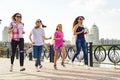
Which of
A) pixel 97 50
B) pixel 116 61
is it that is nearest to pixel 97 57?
pixel 97 50

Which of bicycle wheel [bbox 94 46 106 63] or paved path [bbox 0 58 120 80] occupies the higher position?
bicycle wheel [bbox 94 46 106 63]

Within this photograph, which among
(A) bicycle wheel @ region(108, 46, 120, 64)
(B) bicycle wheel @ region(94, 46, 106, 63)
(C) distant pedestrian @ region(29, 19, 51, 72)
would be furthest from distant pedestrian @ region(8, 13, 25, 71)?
(B) bicycle wheel @ region(94, 46, 106, 63)

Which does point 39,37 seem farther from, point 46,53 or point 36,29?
point 46,53

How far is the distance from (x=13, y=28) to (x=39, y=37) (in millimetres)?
920

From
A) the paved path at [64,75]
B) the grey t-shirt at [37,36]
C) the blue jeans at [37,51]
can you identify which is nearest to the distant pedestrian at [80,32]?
the paved path at [64,75]

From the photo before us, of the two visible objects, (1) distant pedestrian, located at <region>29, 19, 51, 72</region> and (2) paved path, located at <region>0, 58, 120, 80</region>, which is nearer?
(2) paved path, located at <region>0, 58, 120, 80</region>

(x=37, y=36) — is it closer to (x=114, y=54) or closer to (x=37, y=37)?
(x=37, y=37)

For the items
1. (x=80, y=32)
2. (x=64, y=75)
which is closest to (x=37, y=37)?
(x=80, y=32)

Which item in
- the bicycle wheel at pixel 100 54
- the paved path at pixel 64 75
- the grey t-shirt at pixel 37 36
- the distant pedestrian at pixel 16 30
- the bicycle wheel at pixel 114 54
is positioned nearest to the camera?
the paved path at pixel 64 75

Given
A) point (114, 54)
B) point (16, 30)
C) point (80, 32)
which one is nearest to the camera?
point (16, 30)

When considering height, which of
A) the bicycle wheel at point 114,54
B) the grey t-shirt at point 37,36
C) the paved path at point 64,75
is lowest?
the paved path at point 64,75

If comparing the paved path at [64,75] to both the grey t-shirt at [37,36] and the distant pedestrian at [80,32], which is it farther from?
the distant pedestrian at [80,32]

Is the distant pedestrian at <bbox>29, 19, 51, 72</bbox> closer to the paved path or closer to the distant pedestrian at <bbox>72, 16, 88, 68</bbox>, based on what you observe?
the paved path

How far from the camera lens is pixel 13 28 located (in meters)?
11.1
